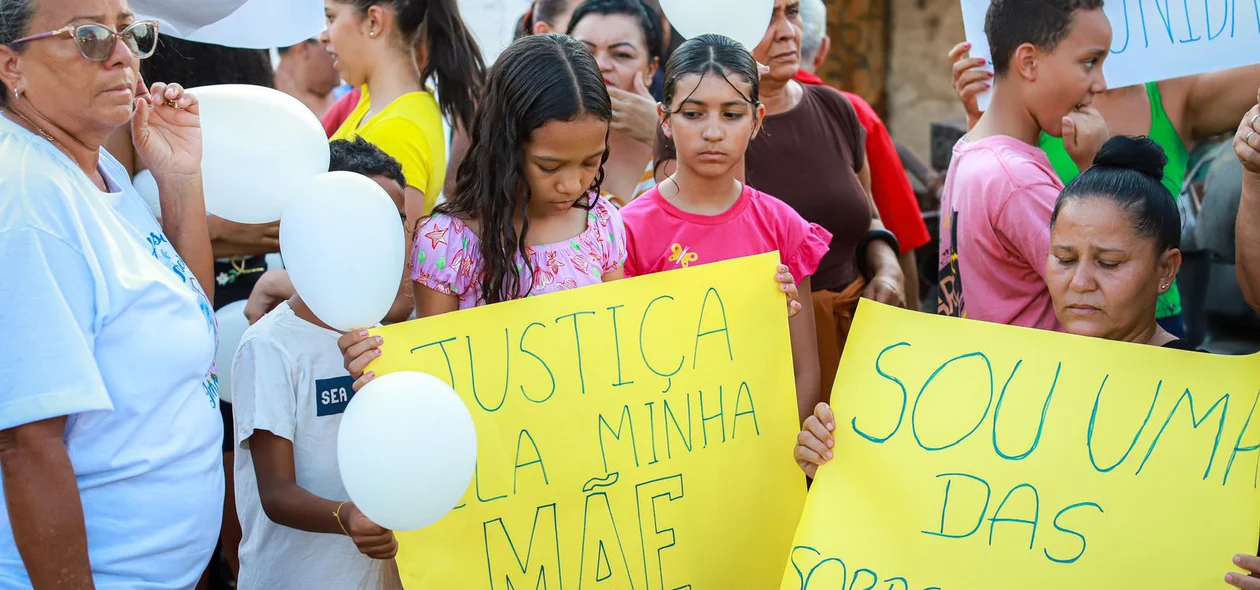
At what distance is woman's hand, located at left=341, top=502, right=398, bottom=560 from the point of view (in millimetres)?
2078

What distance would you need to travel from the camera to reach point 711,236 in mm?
2688

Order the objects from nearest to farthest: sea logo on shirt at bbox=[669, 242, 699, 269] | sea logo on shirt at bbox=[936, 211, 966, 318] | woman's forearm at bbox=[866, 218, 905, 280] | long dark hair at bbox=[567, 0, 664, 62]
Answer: sea logo on shirt at bbox=[669, 242, 699, 269] < sea logo on shirt at bbox=[936, 211, 966, 318] < woman's forearm at bbox=[866, 218, 905, 280] < long dark hair at bbox=[567, 0, 664, 62]

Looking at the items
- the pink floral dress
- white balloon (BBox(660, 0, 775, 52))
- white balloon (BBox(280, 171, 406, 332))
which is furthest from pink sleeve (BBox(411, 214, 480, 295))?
white balloon (BBox(660, 0, 775, 52))

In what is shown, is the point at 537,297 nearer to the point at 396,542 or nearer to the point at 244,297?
the point at 396,542

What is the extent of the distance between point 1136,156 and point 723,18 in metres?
1.11

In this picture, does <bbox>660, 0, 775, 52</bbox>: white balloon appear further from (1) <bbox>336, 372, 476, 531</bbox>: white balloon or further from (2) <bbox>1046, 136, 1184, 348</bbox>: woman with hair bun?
(1) <bbox>336, 372, 476, 531</bbox>: white balloon

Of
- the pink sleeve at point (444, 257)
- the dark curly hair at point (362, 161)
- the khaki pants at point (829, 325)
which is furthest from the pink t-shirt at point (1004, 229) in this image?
the dark curly hair at point (362, 161)

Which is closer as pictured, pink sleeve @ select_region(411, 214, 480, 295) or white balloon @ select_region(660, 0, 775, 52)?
pink sleeve @ select_region(411, 214, 480, 295)

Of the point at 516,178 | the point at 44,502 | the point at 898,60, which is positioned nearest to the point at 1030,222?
the point at 516,178

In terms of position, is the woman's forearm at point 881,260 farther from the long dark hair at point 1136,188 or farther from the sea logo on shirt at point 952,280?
the long dark hair at point 1136,188

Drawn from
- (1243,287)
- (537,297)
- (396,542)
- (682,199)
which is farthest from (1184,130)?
(396,542)

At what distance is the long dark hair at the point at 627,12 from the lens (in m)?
3.72

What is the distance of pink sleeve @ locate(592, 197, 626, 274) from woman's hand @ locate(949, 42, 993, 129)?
1232mm

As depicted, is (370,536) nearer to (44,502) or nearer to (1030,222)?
(44,502)
